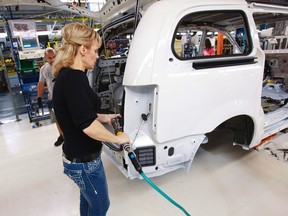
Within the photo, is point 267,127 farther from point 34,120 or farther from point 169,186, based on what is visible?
point 34,120

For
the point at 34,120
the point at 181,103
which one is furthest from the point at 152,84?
the point at 34,120

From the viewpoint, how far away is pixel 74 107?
1112 mm

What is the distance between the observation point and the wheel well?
8.03 feet

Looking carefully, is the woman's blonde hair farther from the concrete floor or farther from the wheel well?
the wheel well

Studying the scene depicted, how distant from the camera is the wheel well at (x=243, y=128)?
2.45m

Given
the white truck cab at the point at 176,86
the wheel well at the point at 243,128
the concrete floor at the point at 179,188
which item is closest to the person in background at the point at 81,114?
the white truck cab at the point at 176,86

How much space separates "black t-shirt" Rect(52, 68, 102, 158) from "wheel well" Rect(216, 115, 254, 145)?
1892 mm

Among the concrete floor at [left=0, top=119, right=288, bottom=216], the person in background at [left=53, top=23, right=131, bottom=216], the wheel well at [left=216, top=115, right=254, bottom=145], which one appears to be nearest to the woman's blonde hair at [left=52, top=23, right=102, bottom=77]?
the person in background at [left=53, top=23, right=131, bottom=216]

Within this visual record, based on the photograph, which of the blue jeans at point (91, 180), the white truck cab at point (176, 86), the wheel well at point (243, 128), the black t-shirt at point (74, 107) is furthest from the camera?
the wheel well at point (243, 128)

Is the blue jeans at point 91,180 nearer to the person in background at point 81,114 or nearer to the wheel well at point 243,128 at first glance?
the person in background at point 81,114

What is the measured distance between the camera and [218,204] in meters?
2.15

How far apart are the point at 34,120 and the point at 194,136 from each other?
4.46 meters

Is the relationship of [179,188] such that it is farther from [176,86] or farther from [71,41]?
[71,41]

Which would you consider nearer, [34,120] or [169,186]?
[169,186]
